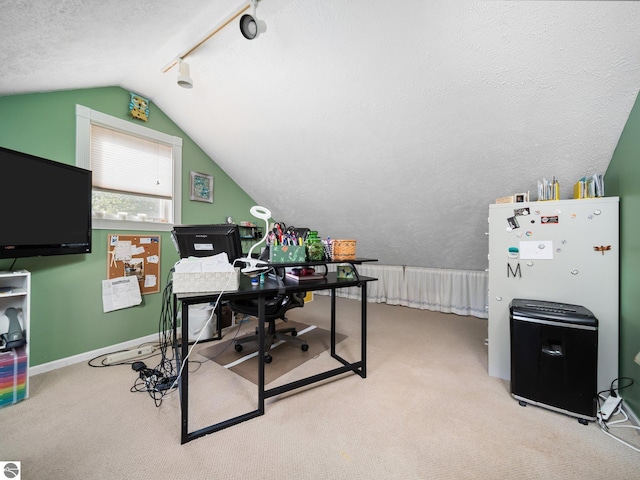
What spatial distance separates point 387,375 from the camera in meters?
2.15

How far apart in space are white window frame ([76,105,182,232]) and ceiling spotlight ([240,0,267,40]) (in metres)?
1.80

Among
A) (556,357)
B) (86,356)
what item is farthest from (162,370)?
(556,357)

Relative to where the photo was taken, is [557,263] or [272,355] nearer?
[557,263]

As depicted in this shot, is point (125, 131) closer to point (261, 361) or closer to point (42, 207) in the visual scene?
point (42, 207)

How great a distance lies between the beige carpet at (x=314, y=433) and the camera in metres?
1.25

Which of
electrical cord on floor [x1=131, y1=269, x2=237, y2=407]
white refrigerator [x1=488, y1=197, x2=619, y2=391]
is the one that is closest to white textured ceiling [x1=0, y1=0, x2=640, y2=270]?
white refrigerator [x1=488, y1=197, x2=619, y2=391]

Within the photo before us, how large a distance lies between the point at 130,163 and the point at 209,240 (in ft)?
5.43

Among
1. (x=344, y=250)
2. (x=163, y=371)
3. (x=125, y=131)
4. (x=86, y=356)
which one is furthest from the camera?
(x=125, y=131)

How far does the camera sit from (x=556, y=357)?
1657 mm

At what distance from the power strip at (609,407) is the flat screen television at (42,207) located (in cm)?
390

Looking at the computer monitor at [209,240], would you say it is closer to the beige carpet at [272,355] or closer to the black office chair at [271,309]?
the black office chair at [271,309]

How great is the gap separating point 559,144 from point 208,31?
2729 mm

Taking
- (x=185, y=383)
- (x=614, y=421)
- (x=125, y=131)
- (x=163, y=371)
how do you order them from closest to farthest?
1. (x=185, y=383)
2. (x=614, y=421)
3. (x=163, y=371)
4. (x=125, y=131)

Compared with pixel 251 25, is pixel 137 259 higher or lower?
lower
